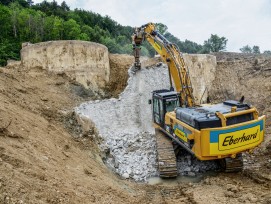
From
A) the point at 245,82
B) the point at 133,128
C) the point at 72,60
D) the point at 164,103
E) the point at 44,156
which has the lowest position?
Result: the point at 133,128

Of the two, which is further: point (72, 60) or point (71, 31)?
point (71, 31)

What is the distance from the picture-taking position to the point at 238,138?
8.48m

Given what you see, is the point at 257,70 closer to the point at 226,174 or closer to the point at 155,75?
the point at 155,75

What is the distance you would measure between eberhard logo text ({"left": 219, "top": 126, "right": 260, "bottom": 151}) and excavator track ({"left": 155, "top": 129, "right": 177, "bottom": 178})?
2014 millimetres

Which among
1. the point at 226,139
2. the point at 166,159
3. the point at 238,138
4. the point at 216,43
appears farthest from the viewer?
the point at 216,43

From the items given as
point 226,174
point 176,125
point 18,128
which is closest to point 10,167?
point 18,128

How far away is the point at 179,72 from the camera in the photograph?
11148mm

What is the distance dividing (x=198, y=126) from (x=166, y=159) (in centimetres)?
212

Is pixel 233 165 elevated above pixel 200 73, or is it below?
below

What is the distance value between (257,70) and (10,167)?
1665 cm

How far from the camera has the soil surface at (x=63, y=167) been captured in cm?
584

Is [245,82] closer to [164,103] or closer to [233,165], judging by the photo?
[164,103]

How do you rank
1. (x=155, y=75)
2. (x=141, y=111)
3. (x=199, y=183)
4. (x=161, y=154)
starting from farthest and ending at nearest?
(x=155, y=75) < (x=141, y=111) < (x=161, y=154) < (x=199, y=183)

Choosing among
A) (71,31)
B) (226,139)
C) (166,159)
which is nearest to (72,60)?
(166,159)
